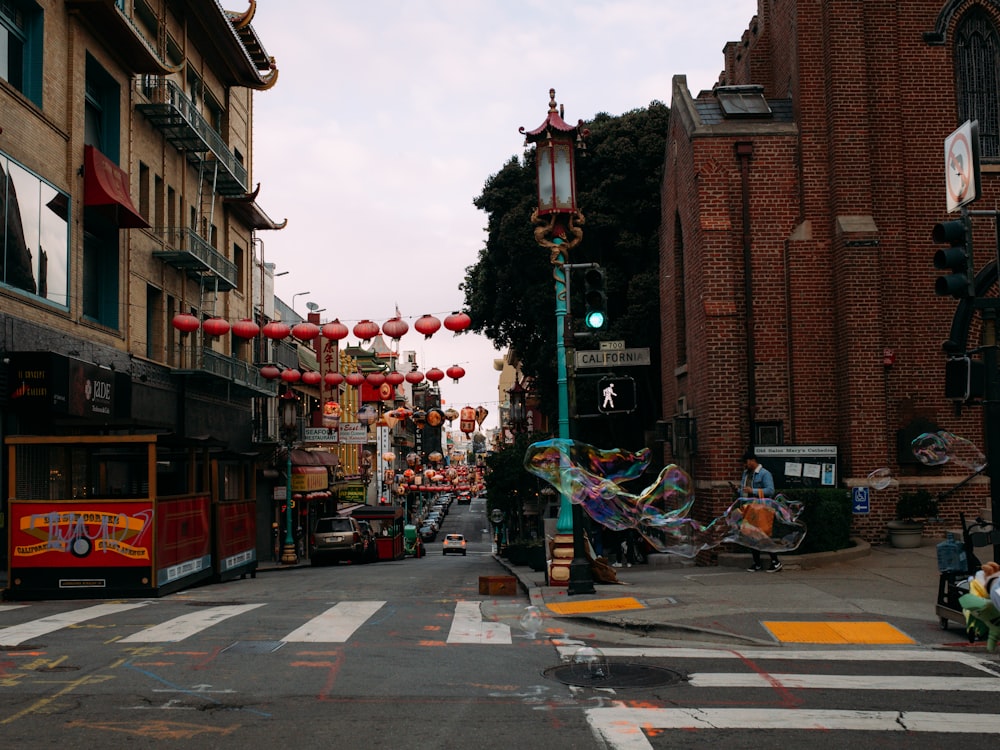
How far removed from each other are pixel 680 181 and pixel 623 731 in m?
19.1

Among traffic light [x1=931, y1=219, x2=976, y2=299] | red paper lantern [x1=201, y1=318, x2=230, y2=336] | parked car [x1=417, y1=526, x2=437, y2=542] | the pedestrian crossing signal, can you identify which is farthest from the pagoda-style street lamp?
parked car [x1=417, y1=526, x2=437, y2=542]

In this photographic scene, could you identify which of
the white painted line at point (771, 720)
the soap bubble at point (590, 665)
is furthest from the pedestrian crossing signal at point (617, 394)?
the white painted line at point (771, 720)

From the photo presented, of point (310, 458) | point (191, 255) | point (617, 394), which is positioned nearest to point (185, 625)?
point (617, 394)

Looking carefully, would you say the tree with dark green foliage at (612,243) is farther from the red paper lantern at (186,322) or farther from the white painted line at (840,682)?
the white painted line at (840,682)

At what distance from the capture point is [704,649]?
35.2ft

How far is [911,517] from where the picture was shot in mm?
20766

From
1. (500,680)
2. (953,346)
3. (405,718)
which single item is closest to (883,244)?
(953,346)

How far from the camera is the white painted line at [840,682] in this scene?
857cm

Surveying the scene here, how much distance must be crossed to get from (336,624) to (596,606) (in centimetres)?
371

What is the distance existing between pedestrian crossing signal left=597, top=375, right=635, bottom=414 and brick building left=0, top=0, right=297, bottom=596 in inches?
297

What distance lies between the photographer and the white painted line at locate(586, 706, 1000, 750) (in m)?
7.17

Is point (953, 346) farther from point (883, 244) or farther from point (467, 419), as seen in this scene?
point (467, 419)

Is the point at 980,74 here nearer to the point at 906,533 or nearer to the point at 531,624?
the point at 906,533

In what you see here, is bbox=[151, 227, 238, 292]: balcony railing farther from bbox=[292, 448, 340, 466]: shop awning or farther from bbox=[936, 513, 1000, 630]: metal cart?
bbox=[936, 513, 1000, 630]: metal cart
